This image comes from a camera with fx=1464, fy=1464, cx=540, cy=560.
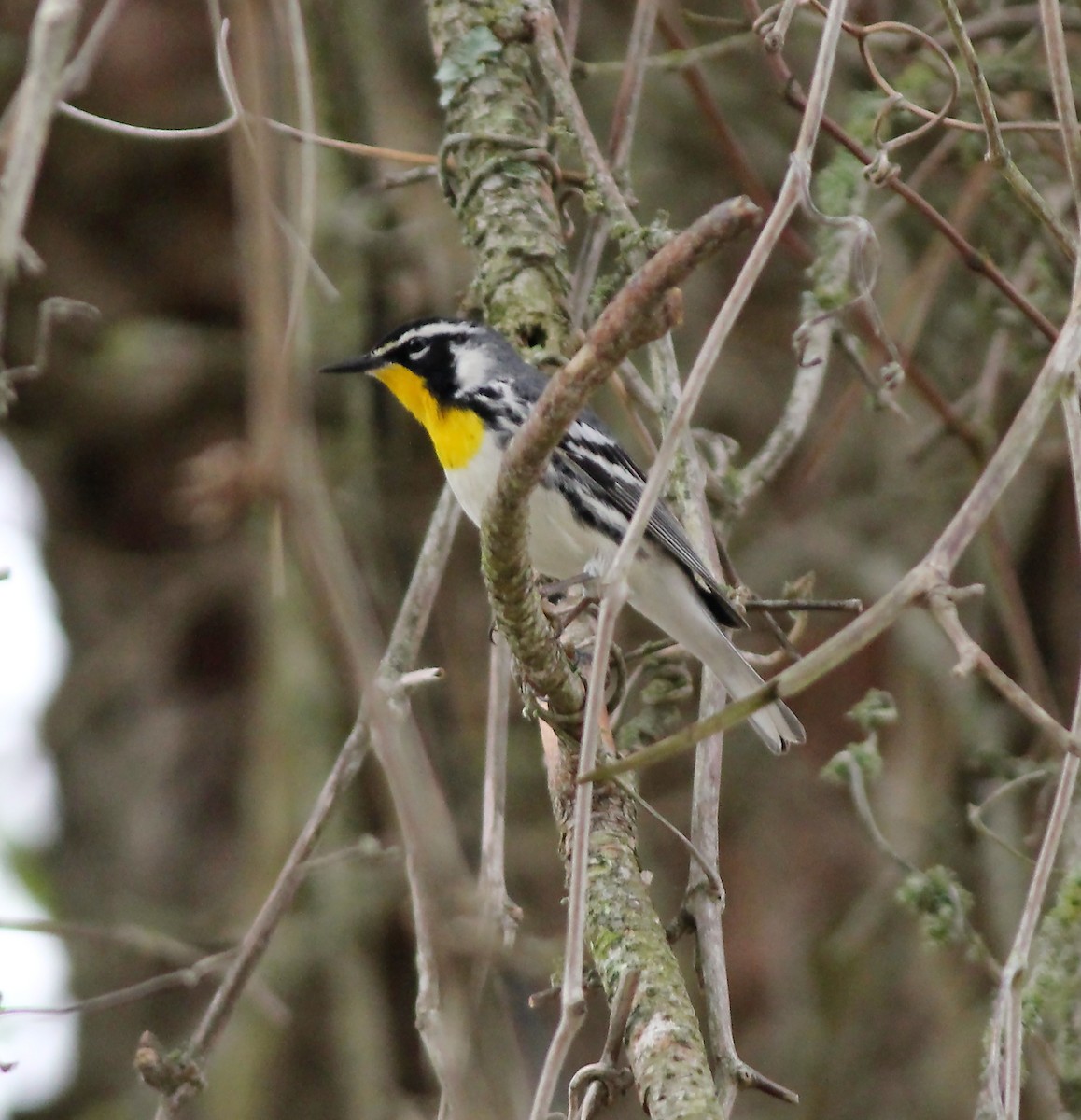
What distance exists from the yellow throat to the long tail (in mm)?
520

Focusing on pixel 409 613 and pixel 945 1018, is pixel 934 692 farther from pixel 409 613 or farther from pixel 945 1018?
pixel 409 613

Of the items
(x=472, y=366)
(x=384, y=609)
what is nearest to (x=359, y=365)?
(x=472, y=366)

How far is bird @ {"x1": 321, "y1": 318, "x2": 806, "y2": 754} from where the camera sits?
3.33 m

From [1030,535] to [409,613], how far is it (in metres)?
2.65

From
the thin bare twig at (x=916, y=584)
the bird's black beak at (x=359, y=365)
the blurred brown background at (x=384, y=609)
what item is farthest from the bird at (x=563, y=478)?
the thin bare twig at (x=916, y=584)

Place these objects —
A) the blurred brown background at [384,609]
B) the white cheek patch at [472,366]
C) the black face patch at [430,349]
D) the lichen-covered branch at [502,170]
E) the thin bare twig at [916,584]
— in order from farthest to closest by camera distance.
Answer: the blurred brown background at [384,609] < the black face patch at [430,349] < the white cheek patch at [472,366] < the lichen-covered branch at [502,170] < the thin bare twig at [916,584]

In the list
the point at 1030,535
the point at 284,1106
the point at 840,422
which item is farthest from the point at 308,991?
the point at 1030,535

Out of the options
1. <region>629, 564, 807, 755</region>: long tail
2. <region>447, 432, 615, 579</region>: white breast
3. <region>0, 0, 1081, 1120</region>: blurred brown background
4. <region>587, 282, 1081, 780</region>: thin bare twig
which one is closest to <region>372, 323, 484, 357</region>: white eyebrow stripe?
<region>447, 432, 615, 579</region>: white breast

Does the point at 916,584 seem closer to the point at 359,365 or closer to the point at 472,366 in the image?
the point at 472,366

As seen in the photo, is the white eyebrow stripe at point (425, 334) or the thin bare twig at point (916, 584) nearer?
the thin bare twig at point (916, 584)

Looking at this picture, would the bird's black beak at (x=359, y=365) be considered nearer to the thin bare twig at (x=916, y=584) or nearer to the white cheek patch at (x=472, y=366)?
the white cheek patch at (x=472, y=366)

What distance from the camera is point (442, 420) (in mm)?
3578

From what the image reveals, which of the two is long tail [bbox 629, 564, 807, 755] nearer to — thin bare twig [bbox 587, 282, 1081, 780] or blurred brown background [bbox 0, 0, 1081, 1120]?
blurred brown background [bbox 0, 0, 1081, 1120]

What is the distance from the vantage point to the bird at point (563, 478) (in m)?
3.33
